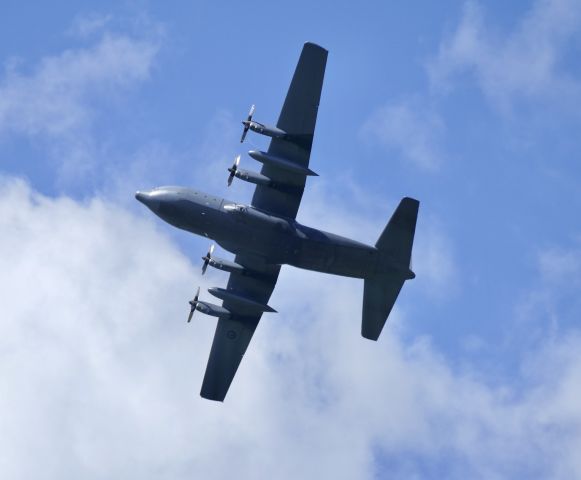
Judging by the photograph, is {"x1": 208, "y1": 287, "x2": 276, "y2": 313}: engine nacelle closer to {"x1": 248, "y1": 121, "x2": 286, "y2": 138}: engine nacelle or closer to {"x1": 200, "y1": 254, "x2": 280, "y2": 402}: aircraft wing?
{"x1": 200, "y1": 254, "x2": 280, "y2": 402}: aircraft wing

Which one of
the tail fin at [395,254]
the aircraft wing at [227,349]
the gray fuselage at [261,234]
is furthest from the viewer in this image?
the aircraft wing at [227,349]

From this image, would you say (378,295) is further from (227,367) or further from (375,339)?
(227,367)

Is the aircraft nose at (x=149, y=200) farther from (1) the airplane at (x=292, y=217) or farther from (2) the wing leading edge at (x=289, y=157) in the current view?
(2) the wing leading edge at (x=289, y=157)

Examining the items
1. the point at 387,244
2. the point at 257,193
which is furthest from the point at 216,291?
the point at 387,244

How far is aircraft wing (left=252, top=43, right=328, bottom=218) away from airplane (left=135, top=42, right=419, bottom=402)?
67mm

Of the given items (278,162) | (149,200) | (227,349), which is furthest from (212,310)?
(278,162)

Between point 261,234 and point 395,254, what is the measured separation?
921 centimetres

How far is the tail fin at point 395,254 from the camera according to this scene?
70.6m

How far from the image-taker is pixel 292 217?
71.8 meters

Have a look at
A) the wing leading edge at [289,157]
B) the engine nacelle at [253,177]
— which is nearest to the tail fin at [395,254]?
the wing leading edge at [289,157]

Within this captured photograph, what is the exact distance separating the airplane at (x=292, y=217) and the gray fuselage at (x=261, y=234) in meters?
0.07

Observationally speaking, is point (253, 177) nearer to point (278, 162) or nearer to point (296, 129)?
point (278, 162)

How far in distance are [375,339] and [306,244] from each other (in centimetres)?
908

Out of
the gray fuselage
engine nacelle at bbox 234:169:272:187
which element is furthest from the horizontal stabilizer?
engine nacelle at bbox 234:169:272:187
